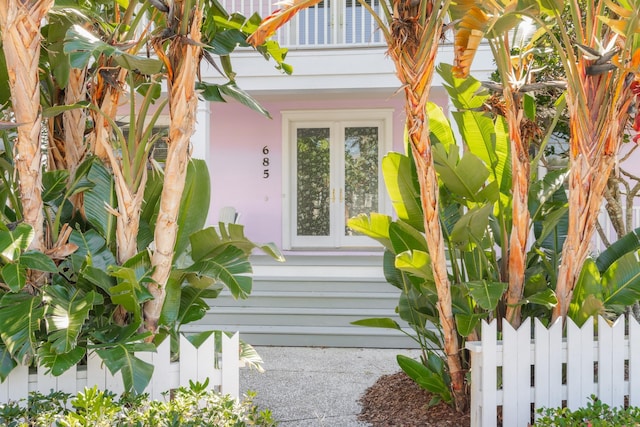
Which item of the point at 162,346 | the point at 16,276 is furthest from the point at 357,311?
the point at 16,276

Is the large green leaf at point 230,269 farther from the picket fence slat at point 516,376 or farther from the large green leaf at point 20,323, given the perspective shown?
the picket fence slat at point 516,376

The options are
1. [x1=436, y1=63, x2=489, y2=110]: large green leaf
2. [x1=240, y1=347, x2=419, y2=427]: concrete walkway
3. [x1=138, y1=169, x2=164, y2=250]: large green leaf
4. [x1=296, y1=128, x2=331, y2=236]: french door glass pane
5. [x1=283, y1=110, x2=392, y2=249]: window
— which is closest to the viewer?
[x1=138, y1=169, x2=164, y2=250]: large green leaf

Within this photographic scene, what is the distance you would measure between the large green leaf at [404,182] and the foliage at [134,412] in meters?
2.05

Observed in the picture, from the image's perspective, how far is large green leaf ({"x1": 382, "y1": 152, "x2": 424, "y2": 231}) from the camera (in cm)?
465

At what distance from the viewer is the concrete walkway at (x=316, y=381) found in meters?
5.08

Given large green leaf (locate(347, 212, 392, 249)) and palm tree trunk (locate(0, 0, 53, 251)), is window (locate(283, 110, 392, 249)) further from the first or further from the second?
palm tree trunk (locate(0, 0, 53, 251))

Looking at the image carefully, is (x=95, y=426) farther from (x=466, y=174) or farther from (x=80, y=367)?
(x=466, y=174)

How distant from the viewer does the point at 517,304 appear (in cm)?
421

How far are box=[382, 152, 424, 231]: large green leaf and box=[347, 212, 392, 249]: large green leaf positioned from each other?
0.62 ft

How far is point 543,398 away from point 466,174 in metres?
1.57

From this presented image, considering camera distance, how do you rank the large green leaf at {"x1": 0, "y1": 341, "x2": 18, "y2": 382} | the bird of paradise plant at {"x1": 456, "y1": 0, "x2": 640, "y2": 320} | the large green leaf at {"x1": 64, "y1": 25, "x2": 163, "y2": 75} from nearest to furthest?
the large green leaf at {"x1": 64, "y1": 25, "x2": 163, "y2": 75} < the large green leaf at {"x1": 0, "y1": 341, "x2": 18, "y2": 382} < the bird of paradise plant at {"x1": 456, "y1": 0, "x2": 640, "y2": 320}

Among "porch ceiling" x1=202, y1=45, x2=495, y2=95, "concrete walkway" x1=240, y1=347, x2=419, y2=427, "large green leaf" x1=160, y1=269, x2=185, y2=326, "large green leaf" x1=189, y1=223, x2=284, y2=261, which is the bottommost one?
"concrete walkway" x1=240, y1=347, x2=419, y2=427

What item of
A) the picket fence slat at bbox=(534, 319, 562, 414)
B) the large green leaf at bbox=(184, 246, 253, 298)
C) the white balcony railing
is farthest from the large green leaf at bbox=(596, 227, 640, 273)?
the white balcony railing

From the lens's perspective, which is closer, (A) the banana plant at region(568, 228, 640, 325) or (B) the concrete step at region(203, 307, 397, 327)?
(A) the banana plant at region(568, 228, 640, 325)
